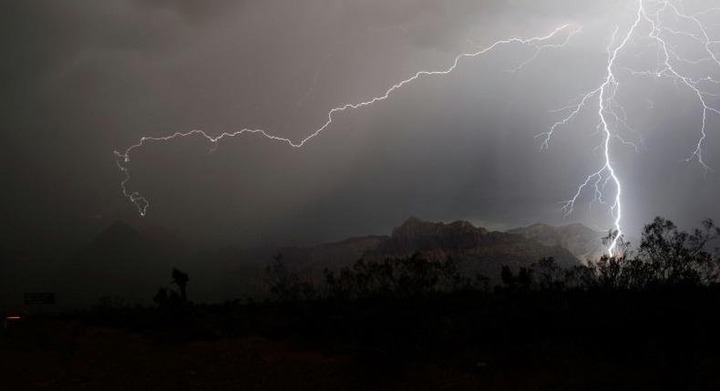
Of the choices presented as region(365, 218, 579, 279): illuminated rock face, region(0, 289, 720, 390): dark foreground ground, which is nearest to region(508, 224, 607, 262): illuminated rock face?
region(365, 218, 579, 279): illuminated rock face

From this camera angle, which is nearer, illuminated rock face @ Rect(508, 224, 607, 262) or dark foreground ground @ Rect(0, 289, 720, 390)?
dark foreground ground @ Rect(0, 289, 720, 390)

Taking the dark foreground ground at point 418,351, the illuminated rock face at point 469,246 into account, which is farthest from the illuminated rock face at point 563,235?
the dark foreground ground at point 418,351

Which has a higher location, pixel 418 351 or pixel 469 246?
pixel 469 246

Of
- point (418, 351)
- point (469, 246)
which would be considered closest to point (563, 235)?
point (469, 246)

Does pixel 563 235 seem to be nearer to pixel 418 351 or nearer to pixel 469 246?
pixel 469 246

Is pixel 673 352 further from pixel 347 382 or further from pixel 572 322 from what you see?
pixel 347 382

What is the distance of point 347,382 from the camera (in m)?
8.44

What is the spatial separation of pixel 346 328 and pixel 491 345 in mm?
3428

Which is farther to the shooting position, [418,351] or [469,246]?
[469,246]

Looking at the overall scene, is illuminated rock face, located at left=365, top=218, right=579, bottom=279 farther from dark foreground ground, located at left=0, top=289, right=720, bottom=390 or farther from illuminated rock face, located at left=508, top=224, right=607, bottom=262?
dark foreground ground, located at left=0, top=289, right=720, bottom=390

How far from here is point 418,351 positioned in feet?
30.2

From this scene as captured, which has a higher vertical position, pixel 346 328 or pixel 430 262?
pixel 430 262

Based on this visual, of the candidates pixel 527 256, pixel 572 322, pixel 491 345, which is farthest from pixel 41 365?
pixel 527 256

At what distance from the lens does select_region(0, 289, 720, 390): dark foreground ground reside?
313 inches
